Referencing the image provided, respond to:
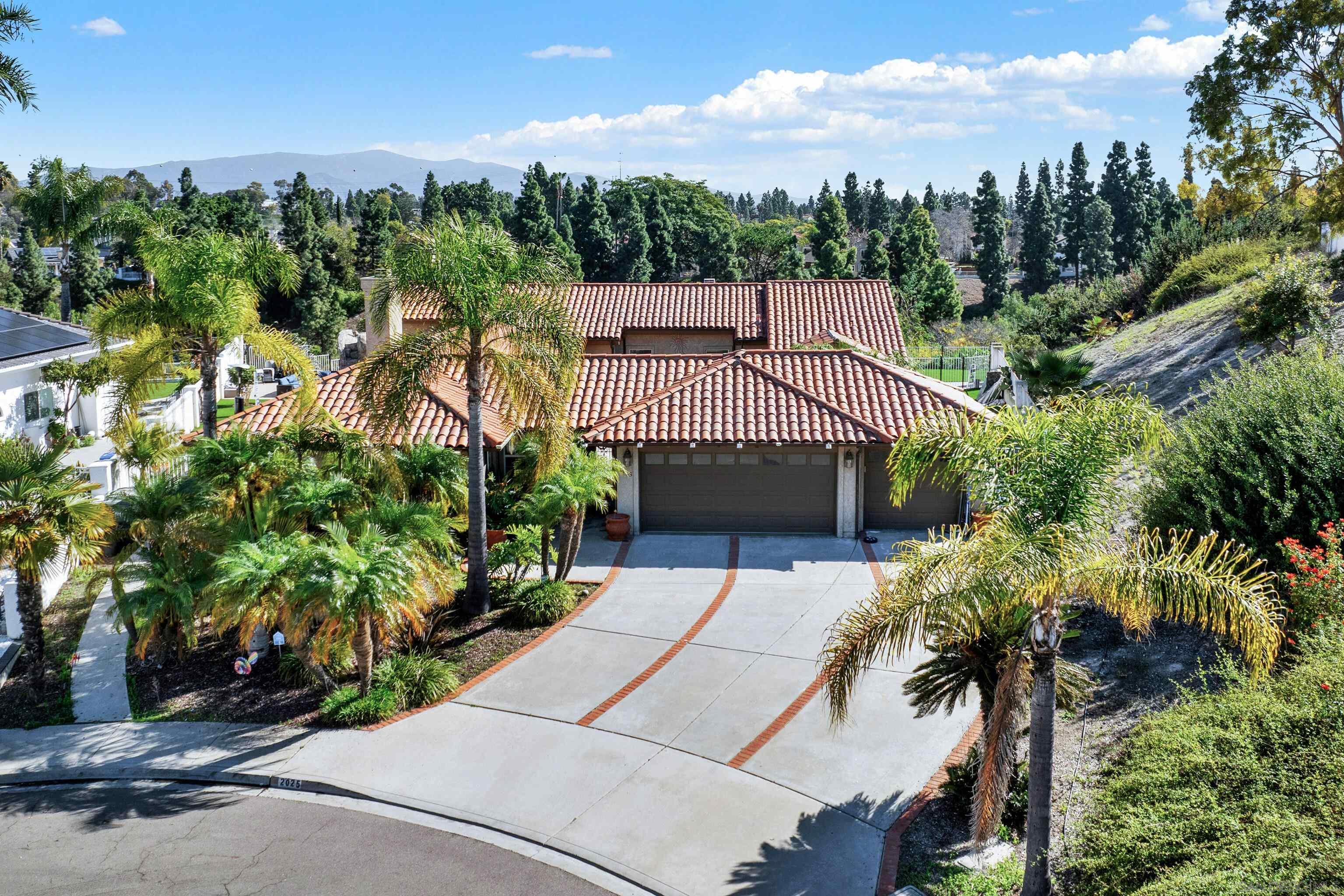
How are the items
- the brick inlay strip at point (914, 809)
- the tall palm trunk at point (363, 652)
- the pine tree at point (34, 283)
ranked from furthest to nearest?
the pine tree at point (34, 283) < the tall palm trunk at point (363, 652) < the brick inlay strip at point (914, 809)

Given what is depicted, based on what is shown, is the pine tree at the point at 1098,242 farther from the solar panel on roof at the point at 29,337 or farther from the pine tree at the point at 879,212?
the solar panel on roof at the point at 29,337

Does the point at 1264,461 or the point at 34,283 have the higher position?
the point at 34,283

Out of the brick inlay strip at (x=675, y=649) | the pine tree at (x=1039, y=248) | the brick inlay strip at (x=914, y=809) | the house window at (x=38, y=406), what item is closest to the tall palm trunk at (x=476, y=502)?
the brick inlay strip at (x=675, y=649)

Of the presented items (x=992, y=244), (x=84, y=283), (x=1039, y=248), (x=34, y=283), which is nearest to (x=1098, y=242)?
(x=1039, y=248)

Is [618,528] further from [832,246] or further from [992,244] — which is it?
[992,244]

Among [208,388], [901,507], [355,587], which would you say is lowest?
[901,507]

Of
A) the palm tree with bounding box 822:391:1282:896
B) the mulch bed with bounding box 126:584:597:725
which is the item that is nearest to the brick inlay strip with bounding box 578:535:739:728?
the mulch bed with bounding box 126:584:597:725
